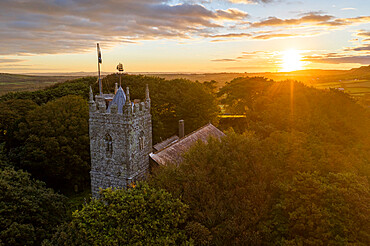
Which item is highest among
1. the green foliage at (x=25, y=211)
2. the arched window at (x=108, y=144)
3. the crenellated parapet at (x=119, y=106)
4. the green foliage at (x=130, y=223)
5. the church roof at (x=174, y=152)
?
the crenellated parapet at (x=119, y=106)

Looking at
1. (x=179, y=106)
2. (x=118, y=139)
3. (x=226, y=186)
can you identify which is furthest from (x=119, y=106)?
(x=179, y=106)

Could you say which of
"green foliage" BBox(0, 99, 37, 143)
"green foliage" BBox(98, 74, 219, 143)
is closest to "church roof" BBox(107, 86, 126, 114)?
"green foliage" BBox(98, 74, 219, 143)

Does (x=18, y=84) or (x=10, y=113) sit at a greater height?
(x=18, y=84)

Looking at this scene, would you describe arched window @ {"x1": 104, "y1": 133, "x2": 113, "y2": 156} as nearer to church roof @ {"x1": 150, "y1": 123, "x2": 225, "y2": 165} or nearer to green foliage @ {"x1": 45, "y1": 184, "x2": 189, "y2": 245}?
church roof @ {"x1": 150, "y1": 123, "x2": 225, "y2": 165}

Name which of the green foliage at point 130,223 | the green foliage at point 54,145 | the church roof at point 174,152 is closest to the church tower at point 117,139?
the church roof at point 174,152

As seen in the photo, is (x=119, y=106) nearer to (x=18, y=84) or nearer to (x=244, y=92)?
(x=244, y=92)

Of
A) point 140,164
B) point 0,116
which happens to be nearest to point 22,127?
point 0,116

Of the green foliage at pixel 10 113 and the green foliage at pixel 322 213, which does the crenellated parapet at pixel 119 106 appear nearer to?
the green foliage at pixel 322 213
